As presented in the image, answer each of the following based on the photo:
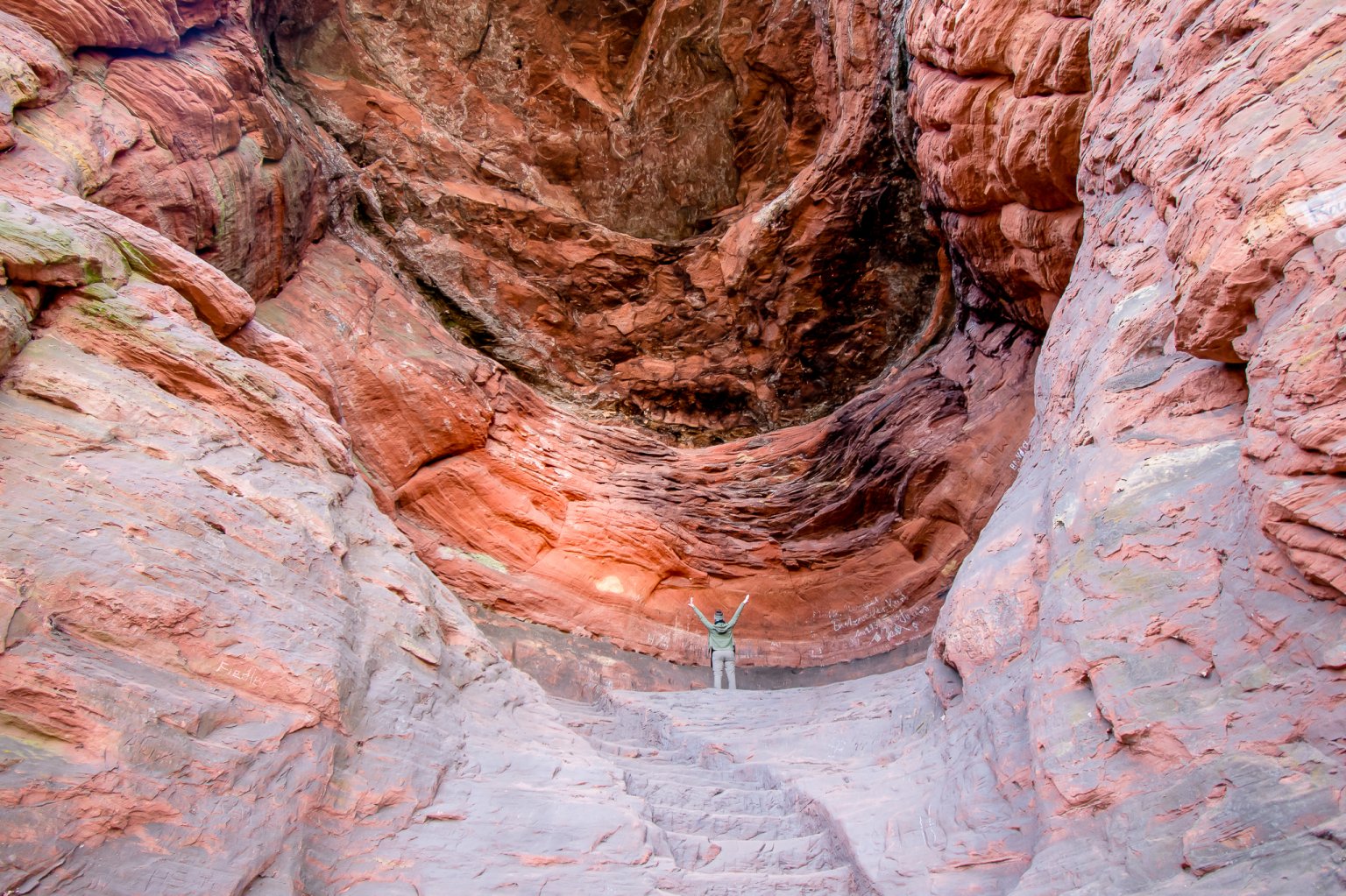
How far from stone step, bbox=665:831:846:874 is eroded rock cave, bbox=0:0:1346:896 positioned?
0.05 meters

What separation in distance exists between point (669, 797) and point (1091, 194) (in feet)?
21.9

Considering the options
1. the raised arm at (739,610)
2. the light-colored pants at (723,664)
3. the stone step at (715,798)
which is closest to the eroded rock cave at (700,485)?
the stone step at (715,798)

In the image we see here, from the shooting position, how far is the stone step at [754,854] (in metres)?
5.02

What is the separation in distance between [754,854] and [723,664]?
6432 millimetres

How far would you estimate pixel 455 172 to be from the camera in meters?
16.3

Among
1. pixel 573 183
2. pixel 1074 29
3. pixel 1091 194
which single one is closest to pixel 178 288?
pixel 1091 194

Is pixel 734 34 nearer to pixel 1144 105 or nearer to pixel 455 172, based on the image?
pixel 455 172

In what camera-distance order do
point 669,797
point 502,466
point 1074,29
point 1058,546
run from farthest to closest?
point 502,466
point 1074,29
point 669,797
point 1058,546

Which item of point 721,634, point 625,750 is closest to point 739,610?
point 721,634

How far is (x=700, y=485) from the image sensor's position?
551 inches

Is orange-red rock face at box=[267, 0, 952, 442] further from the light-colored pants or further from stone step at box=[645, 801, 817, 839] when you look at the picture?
stone step at box=[645, 801, 817, 839]

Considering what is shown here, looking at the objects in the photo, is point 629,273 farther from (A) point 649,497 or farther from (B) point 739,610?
(B) point 739,610

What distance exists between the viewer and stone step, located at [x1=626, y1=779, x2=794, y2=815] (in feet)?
19.3

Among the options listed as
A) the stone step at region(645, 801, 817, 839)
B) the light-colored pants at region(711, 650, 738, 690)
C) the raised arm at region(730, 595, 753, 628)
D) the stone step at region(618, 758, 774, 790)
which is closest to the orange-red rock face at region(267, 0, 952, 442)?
the raised arm at region(730, 595, 753, 628)
